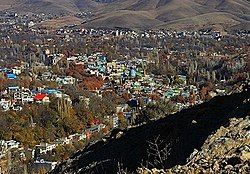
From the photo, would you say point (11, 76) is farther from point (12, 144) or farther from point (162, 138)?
point (162, 138)

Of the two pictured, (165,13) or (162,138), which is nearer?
(162,138)

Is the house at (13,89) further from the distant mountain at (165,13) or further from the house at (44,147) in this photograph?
the distant mountain at (165,13)

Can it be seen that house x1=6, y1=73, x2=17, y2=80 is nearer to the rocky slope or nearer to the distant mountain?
the rocky slope

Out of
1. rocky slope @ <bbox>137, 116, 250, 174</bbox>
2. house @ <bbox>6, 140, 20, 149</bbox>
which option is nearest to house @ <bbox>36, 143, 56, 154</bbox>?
house @ <bbox>6, 140, 20, 149</bbox>

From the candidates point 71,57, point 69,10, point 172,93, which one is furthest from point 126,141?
point 69,10

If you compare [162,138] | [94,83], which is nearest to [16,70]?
[94,83]

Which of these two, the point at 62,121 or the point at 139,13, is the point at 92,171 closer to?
the point at 62,121
